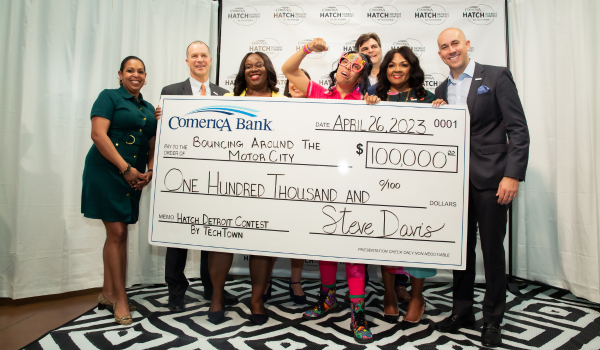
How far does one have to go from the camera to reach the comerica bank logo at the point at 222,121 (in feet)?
6.26

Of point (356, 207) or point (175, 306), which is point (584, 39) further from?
point (175, 306)

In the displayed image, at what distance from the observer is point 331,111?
186 cm

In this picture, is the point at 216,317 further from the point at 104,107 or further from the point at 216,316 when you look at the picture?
the point at 104,107

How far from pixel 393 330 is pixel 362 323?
0.25 meters

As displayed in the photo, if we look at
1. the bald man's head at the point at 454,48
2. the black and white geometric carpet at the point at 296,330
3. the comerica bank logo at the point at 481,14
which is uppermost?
the comerica bank logo at the point at 481,14

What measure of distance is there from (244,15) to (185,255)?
2373 mm

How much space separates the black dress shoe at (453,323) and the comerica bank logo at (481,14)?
2618 mm

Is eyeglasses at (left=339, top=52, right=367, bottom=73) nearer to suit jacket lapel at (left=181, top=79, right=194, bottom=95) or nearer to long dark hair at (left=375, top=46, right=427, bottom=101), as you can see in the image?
long dark hair at (left=375, top=46, right=427, bottom=101)

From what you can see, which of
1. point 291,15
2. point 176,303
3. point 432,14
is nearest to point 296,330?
point 176,303

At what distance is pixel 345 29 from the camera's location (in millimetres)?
3186

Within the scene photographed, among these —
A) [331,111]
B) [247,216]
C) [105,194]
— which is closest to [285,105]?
[331,111]

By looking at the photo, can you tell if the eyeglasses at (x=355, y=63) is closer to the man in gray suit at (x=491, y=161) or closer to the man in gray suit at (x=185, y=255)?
the man in gray suit at (x=491, y=161)

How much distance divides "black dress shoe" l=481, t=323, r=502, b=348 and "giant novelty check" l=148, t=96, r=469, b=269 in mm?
395

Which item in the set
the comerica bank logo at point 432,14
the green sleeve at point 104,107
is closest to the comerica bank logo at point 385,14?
the comerica bank logo at point 432,14
